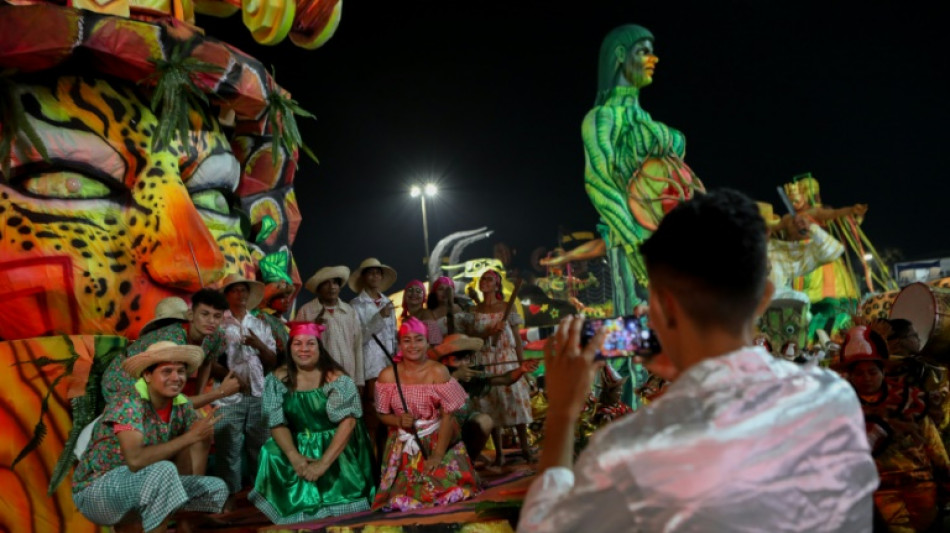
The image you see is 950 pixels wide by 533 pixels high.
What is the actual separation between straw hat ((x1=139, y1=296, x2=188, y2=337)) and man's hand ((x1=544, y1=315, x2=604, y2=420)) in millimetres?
4519

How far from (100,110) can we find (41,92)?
44cm

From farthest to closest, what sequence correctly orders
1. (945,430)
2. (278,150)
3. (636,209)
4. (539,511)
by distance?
(636,209), (278,150), (945,430), (539,511)

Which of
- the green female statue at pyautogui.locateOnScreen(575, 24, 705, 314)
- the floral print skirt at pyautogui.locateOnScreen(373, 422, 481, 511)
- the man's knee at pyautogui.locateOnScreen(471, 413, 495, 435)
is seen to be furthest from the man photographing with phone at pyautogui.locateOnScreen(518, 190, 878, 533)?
the green female statue at pyautogui.locateOnScreen(575, 24, 705, 314)

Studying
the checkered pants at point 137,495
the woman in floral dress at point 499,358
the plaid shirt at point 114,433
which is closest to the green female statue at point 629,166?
the woman in floral dress at point 499,358

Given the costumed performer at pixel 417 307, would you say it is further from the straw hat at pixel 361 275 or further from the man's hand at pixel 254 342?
the man's hand at pixel 254 342

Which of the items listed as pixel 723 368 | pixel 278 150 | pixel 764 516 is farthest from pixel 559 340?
pixel 278 150

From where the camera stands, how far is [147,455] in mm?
4320

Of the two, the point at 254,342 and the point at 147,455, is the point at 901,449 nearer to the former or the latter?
the point at 147,455

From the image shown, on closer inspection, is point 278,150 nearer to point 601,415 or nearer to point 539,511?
point 601,415

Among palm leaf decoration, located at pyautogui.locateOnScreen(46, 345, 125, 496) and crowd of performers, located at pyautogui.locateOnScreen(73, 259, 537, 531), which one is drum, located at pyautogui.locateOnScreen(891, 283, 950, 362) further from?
palm leaf decoration, located at pyautogui.locateOnScreen(46, 345, 125, 496)

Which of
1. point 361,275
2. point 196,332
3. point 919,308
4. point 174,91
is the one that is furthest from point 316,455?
point 919,308

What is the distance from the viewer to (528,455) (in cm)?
733

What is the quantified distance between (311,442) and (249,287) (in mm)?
1724

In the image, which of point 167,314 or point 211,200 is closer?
point 167,314
